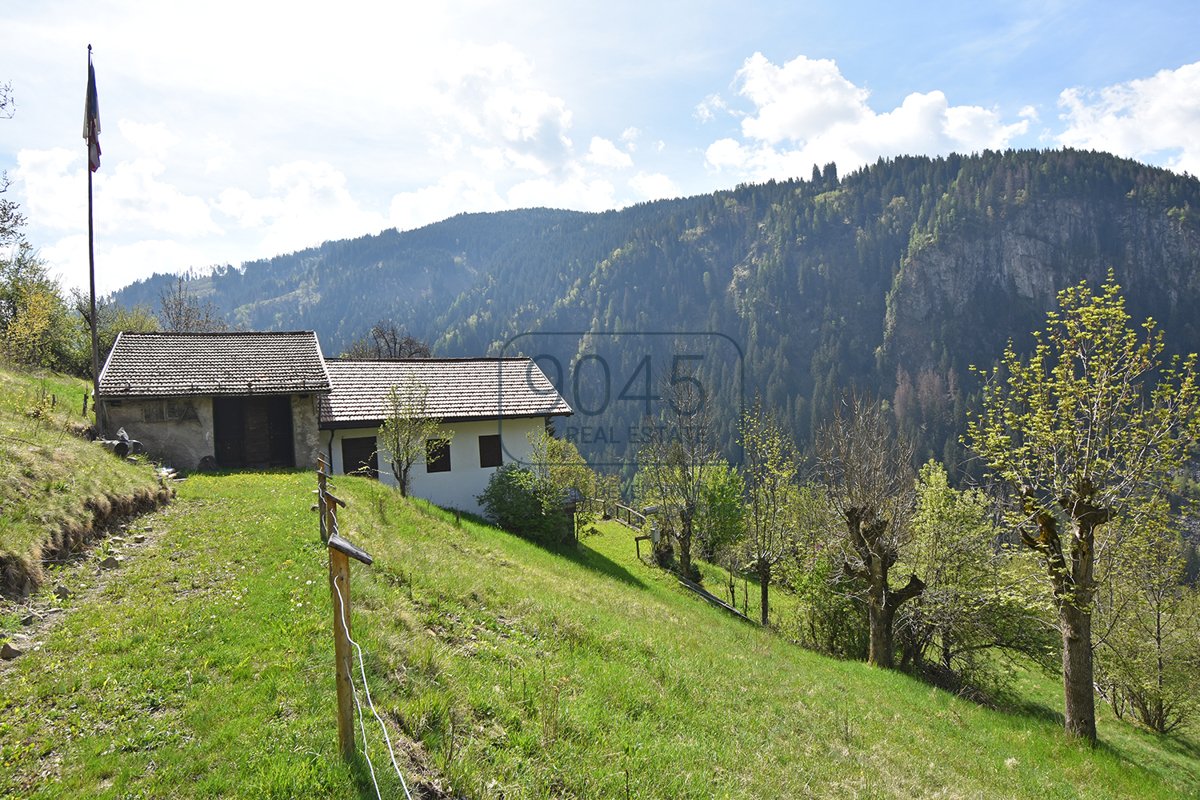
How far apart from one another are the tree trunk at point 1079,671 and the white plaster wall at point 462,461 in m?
18.6

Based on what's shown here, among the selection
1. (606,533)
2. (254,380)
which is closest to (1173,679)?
(606,533)

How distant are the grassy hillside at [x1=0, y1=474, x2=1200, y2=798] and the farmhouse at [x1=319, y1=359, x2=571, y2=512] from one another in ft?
32.3

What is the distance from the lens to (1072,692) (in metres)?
12.7

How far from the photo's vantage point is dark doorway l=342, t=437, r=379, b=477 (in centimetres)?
2380

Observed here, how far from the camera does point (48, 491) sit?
9898 millimetres

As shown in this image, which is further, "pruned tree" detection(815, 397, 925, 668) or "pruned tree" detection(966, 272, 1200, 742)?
"pruned tree" detection(815, 397, 925, 668)

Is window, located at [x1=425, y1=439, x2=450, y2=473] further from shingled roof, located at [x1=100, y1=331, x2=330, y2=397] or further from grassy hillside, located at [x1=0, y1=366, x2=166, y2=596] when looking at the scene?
grassy hillside, located at [x1=0, y1=366, x2=166, y2=596]

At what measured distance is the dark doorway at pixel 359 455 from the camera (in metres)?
23.8

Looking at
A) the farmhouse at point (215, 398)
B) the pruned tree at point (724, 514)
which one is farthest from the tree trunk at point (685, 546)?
the farmhouse at point (215, 398)

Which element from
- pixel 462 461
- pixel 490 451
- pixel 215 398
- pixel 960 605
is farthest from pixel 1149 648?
pixel 215 398

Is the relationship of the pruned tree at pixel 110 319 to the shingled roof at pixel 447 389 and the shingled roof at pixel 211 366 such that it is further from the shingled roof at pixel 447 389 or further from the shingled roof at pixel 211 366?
the shingled roof at pixel 447 389

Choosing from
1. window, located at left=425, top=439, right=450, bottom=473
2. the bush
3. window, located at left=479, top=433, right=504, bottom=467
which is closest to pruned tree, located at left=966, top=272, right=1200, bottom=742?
the bush

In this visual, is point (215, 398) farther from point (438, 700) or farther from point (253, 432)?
point (438, 700)

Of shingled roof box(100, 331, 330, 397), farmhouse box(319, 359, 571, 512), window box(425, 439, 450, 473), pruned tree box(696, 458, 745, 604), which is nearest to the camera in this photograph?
shingled roof box(100, 331, 330, 397)
